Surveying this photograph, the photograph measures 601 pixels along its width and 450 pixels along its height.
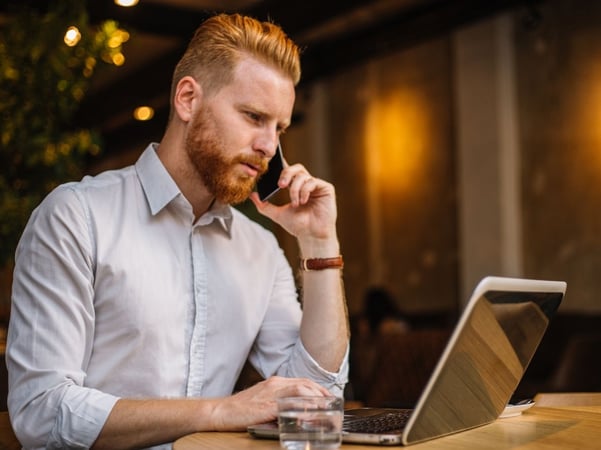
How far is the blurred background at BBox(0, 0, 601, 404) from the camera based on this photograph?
7.05 metres

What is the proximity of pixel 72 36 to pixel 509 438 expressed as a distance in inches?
141

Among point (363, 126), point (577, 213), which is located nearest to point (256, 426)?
point (577, 213)

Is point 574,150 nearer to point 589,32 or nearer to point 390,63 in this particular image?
point 589,32

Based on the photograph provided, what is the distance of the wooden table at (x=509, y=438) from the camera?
1.30 metres

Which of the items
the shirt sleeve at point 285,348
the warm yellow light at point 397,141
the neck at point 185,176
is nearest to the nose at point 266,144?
the neck at point 185,176

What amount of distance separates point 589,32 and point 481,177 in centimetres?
152

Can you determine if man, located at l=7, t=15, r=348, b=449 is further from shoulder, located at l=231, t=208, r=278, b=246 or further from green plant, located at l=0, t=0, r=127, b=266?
green plant, located at l=0, t=0, r=127, b=266

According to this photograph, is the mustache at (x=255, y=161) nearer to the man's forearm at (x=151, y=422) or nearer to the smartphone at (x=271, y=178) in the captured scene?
the smartphone at (x=271, y=178)

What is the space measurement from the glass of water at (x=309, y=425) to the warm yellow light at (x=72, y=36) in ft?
11.5

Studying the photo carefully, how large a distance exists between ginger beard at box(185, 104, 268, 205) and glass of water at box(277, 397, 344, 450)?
2.38 feet

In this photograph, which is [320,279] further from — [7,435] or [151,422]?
[7,435]

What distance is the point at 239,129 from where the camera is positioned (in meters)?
1.90

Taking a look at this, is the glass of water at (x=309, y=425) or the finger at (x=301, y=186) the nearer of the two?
the glass of water at (x=309, y=425)

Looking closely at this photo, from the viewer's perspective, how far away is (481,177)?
7863mm
